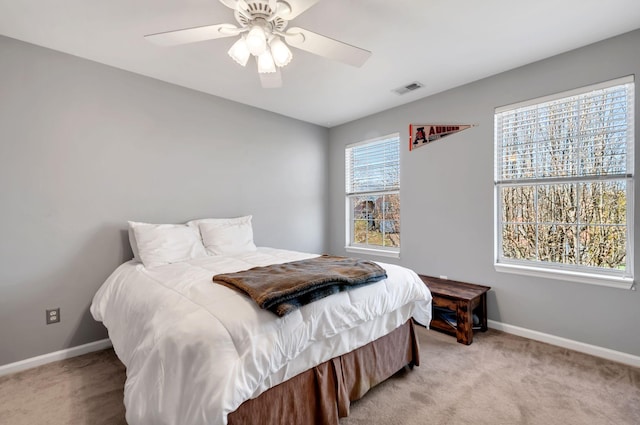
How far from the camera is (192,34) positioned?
1.69 meters

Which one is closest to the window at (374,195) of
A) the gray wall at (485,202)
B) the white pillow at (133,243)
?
the gray wall at (485,202)

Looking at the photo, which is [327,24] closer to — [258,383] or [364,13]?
[364,13]

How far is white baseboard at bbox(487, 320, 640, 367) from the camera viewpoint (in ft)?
7.22

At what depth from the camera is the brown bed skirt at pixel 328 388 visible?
53.0 inches

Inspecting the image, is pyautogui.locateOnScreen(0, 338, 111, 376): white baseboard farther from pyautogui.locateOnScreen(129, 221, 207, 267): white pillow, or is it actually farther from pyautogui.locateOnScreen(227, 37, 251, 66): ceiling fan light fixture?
pyautogui.locateOnScreen(227, 37, 251, 66): ceiling fan light fixture

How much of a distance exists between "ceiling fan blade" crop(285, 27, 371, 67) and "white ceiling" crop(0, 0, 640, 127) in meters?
0.33

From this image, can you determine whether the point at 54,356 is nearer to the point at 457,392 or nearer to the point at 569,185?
the point at 457,392

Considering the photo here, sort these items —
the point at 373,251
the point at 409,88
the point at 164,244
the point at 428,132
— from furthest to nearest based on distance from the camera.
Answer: the point at 373,251
the point at 428,132
the point at 409,88
the point at 164,244

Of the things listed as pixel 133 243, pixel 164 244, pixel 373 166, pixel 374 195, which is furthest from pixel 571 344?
pixel 133 243

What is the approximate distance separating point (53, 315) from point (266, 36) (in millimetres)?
2715

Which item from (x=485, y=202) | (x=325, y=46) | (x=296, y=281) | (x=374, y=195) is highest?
(x=325, y=46)

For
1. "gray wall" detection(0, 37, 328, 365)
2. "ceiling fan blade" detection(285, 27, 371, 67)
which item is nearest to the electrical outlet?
"gray wall" detection(0, 37, 328, 365)

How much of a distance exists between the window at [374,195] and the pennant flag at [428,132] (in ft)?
0.81

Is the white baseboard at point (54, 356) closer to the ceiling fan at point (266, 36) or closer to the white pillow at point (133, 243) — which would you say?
the white pillow at point (133, 243)
